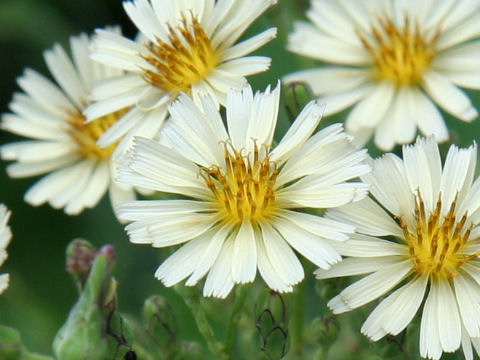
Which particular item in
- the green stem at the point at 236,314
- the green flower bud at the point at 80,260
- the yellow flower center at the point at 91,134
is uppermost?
the yellow flower center at the point at 91,134

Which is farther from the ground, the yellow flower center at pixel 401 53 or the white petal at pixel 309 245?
the yellow flower center at pixel 401 53

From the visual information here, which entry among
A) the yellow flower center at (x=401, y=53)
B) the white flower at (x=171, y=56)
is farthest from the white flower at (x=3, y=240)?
the yellow flower center at (x=401, y=53)

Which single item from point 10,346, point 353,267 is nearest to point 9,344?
point 10,346

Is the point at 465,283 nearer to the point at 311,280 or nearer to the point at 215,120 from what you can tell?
the point at 215,120

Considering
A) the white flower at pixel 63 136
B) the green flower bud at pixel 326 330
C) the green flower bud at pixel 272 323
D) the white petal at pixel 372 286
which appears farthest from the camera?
the white flower at pixel 63 136

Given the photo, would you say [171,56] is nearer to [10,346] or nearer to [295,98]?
[295,98]

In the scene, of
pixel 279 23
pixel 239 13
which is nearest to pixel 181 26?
pixel 239 13

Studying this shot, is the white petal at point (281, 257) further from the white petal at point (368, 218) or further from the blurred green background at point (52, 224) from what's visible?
the blurred green background at point (52, 224)
